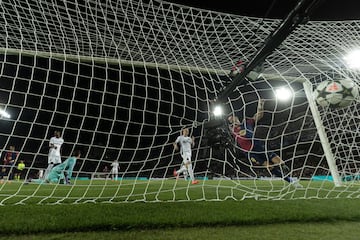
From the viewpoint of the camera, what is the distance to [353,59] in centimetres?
330

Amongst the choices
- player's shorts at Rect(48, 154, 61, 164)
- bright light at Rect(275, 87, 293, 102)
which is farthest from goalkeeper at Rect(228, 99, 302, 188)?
player's shorts at Rect(48, 154, 61, 164)

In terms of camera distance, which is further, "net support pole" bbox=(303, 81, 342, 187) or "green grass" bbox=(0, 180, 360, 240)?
"net support pole" bbox=(303, 81, 342, 187)

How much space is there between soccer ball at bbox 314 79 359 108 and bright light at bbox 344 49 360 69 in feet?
1.07

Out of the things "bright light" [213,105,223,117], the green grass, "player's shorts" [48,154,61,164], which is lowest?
the green grass

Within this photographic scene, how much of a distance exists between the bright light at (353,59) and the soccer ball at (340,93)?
326 millimetres

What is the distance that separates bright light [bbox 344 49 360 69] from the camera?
3.25 m

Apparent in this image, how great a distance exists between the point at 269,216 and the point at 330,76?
2372mm

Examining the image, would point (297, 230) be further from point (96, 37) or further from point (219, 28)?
point (96, 37)

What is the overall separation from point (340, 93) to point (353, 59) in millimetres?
666

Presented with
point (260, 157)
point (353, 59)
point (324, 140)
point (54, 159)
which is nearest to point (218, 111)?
point (260, 157)

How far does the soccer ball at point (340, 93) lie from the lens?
9.70 feet

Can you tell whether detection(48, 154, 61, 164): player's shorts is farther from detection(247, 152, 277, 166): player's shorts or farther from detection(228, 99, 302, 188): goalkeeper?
detection(247, 152, 277, 166): player's shorts

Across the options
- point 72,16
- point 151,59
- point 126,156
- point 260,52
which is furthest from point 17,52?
point 126,156

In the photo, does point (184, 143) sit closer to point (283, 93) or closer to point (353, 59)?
point (283, 93)
